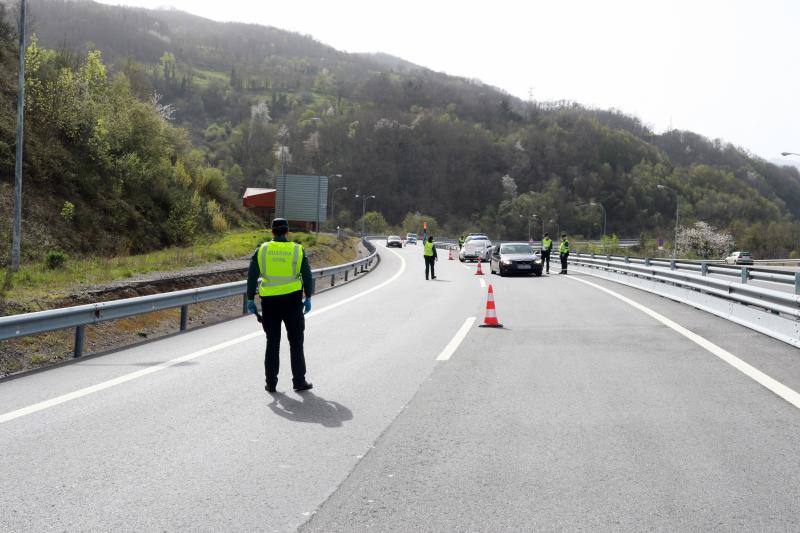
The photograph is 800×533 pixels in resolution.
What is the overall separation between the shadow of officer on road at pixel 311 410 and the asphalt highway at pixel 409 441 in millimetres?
33

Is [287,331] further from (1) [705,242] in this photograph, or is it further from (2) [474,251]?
(1) [705,242]

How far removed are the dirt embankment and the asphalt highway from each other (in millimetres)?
1923

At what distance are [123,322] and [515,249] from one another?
1961 cm

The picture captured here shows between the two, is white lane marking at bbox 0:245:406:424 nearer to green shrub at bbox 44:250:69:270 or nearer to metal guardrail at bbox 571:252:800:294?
metal guardrail at bbox 571:252:800:294

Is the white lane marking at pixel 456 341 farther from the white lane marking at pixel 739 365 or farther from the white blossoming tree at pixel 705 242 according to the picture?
the white blossoming tree at pixel 705 242

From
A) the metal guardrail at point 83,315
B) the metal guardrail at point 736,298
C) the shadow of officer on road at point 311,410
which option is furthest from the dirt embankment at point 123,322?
the metal guardrail at point 736,298

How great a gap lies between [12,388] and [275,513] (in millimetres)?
4541

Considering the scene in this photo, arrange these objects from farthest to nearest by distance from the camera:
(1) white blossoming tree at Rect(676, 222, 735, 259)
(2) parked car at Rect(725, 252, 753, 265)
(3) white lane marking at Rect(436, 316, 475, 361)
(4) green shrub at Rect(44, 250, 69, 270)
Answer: (1) white blossoming tree at Rect(676, 222, 735, 259), (2) parked car at Rect(725, 252, 753, 265), (4) green shrub at Rect(44, 250, 69, 270), (3) white lane marking at Rect(436, 316, 475, 361)

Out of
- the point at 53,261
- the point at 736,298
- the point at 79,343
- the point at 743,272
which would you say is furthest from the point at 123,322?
the point at 743,272

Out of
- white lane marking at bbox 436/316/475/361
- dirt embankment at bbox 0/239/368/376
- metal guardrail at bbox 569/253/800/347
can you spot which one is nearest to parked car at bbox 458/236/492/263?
metal guardrail at bbox 569/253/800/347

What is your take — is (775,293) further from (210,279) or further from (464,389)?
(210,279)

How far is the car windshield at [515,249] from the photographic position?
29000mm

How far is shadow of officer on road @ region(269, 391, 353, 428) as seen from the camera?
5445 mm

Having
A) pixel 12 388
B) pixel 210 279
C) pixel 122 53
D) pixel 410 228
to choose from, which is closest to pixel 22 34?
pixel 210 279
